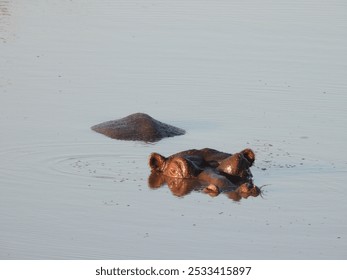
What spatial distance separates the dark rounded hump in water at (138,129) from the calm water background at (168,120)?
0.14 metres

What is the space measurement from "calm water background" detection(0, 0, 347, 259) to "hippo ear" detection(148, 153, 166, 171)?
14 cm

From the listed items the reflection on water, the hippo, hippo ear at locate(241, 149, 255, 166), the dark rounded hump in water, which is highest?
the reflection on water

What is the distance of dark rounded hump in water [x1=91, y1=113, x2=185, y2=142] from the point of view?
45.5 ft

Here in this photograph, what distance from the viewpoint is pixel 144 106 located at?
51.1ft

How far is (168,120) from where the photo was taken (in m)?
14.8

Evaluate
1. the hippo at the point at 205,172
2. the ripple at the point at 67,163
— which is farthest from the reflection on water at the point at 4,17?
the hippo at the point at 205,172

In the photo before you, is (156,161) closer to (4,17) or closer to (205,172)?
(205,172)

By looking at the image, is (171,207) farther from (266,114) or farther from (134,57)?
(134,57)

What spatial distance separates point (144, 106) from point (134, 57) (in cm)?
312

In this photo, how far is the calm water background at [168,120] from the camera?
408 inches

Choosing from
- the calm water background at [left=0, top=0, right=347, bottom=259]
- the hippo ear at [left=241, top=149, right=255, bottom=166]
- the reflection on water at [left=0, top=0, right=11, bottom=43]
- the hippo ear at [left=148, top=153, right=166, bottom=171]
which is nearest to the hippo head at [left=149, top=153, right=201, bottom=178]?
the hippo ear at [left=148, top=153, right=166, bottom=171]

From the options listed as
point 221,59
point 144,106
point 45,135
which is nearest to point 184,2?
point 221,59

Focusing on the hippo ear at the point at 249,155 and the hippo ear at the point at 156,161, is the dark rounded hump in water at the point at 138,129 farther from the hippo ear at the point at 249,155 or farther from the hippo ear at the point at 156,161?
the hippo ear at the point at 249,155

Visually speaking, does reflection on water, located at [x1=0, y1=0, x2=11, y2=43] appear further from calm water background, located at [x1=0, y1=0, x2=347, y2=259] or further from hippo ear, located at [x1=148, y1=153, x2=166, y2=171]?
hippo ear, located at [x1=148, y1=153, x2=166, y2=171]
